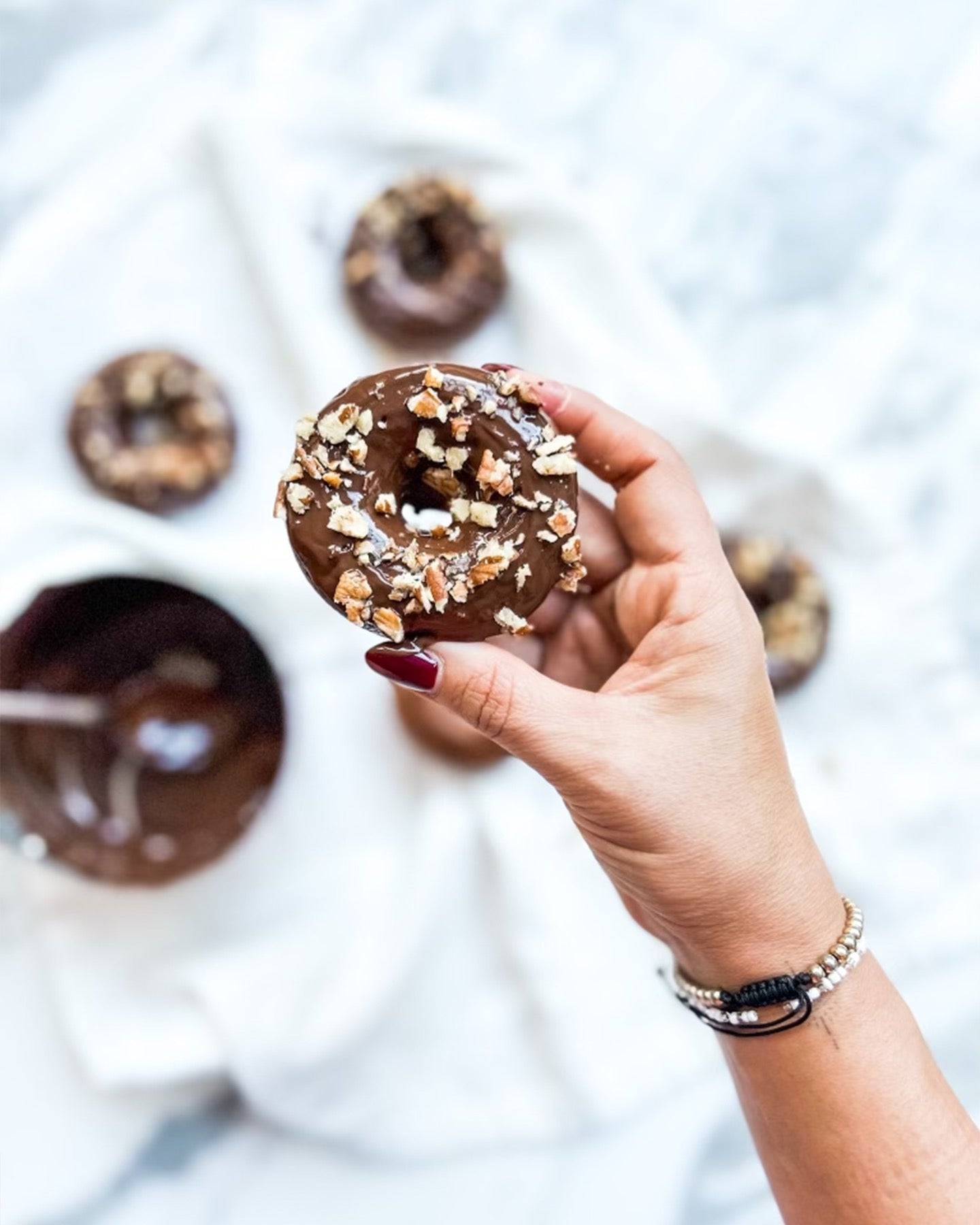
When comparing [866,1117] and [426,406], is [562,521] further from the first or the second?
[866,1117]

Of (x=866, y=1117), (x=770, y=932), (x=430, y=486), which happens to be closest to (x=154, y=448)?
(x=430, y=486)

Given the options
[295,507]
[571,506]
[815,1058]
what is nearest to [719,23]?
[571,506]

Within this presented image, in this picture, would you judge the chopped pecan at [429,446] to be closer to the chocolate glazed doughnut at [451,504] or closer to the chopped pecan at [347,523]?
the chocolate glazed doughnut at [451,504]

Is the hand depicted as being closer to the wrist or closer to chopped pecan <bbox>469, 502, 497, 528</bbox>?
the wrist

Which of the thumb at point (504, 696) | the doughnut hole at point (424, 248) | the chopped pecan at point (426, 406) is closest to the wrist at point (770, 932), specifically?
the thumb at point (504, 696)

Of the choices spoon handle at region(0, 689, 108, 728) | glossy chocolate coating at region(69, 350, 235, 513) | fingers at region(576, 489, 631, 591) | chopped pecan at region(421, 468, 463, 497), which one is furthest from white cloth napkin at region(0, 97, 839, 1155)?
chopped pecan at region(421, 468, 463, 497)

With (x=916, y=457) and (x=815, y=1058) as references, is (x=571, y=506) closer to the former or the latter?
(x=815, y=1058)
